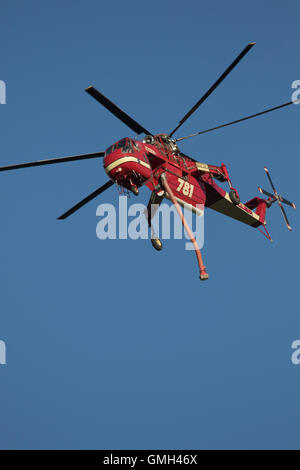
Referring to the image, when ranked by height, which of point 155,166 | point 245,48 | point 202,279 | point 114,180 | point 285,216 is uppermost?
point 285,216

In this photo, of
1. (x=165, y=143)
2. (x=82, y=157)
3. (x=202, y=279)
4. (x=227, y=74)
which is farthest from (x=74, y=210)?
(x=227, y=74)

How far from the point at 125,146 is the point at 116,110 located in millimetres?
2203

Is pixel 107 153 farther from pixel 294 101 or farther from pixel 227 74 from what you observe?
pixel 294 101

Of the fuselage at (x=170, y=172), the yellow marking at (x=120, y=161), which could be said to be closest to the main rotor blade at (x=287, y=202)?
the fuselage at (x=170, y=172)

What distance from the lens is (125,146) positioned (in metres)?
27.8

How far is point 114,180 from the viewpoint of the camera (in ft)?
92.2

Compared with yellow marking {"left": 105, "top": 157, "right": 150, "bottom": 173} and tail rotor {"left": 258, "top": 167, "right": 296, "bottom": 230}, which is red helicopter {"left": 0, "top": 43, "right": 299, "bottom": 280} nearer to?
yellow marking {"left": 105, "top": 157, "right": 150, "bottom": 173}

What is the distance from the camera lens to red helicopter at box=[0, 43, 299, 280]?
27484 millimetres

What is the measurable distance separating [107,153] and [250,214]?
14.1 m

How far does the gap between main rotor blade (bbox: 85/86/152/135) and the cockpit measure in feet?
2.67

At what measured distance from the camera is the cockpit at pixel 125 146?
90.9 feet

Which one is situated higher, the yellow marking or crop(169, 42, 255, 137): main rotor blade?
crop(169, 42, 255, 137): main rotor blade

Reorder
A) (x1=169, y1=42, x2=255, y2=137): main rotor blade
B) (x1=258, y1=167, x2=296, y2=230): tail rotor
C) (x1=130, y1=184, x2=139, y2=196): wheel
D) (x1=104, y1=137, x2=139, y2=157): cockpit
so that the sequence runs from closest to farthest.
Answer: (x1=169, y1=42, x2=255, y2=137): main rotor blade < (x1=104, y1=137, x2=139, y2=157): cockpit < (x1=130, y1=184, x2=139, y2=196): wheel < (x1=258, y1=167, x2=296, y2=230): tail rotor

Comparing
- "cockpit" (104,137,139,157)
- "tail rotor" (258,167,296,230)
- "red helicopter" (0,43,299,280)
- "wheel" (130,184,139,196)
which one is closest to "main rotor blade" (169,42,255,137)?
"red helicopter" (0,43,299,280)
